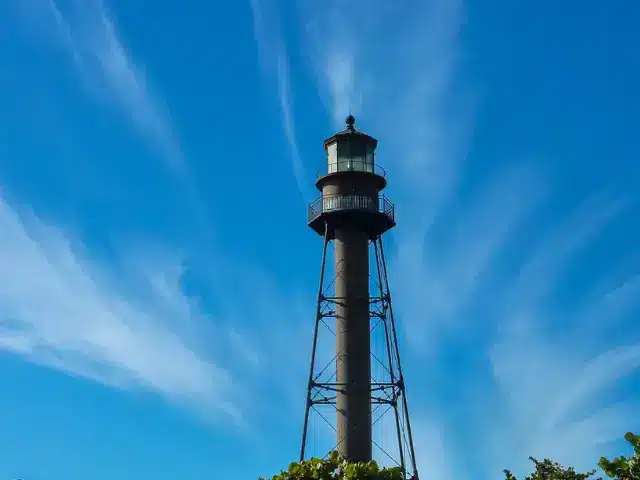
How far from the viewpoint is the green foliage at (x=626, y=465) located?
31266mm

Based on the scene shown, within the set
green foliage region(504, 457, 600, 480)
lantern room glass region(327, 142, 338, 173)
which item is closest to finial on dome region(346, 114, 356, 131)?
lantern room glass region(327, 142, 338, 173)

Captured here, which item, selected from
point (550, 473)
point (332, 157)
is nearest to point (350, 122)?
point (332, 157)

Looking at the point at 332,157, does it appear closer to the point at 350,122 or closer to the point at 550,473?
the point at 350,122

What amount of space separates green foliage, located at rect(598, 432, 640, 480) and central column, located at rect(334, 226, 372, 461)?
21965 millimetres

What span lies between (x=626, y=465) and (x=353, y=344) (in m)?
24.1

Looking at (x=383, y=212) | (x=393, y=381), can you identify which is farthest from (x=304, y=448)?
(x=383, y=212)

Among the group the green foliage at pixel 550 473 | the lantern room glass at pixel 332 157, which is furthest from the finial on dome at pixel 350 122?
the green foliage at pixel 550 473

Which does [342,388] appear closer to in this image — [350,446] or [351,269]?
[350,446]

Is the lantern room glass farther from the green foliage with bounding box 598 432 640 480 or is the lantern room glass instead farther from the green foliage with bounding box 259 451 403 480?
the green foliage with bounding box 598 432 640 480

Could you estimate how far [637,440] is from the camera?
3119cm

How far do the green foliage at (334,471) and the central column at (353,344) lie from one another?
12.7 metres

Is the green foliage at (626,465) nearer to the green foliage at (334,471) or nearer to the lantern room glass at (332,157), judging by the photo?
the green foliage at (334,471)

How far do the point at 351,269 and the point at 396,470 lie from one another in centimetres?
1764

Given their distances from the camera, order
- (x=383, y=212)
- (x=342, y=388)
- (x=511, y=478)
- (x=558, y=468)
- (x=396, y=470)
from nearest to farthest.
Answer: (x=396, y=470), (x=511, y=478), (x=558, y=468), (x=342, y=388), (x=383, y=212)
